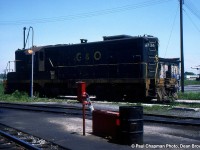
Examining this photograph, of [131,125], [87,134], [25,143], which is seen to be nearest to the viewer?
[25,143]

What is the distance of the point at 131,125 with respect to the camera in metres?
7.51

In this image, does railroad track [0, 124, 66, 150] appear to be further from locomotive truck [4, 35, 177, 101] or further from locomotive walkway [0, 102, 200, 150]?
locomotive truck [4, 35, 177, 101]

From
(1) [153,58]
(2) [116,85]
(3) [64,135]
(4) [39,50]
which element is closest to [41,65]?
(4) [39,50]

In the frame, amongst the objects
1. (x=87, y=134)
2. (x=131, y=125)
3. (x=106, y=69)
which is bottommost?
(x=87, y=134)

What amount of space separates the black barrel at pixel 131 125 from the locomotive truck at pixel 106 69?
11.4 meters

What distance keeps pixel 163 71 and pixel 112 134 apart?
41.1 feet

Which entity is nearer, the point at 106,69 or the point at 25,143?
the point at 25,143

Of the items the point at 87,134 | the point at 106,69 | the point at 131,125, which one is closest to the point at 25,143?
the point at 87,134

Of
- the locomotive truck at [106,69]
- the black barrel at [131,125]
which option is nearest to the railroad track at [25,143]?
the black barrel at [131,125]

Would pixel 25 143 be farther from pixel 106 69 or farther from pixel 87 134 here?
pixel 106 69

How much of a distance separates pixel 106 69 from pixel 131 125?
13.8 meters

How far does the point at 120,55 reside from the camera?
2044cm

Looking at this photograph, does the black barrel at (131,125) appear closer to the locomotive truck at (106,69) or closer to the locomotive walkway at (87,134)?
the locomotive walkway at (87,134)

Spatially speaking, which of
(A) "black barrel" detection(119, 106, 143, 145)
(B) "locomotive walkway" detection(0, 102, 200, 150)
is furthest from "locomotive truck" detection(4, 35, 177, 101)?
(A) "black barrel" detection(119, 106, 143, 145)
